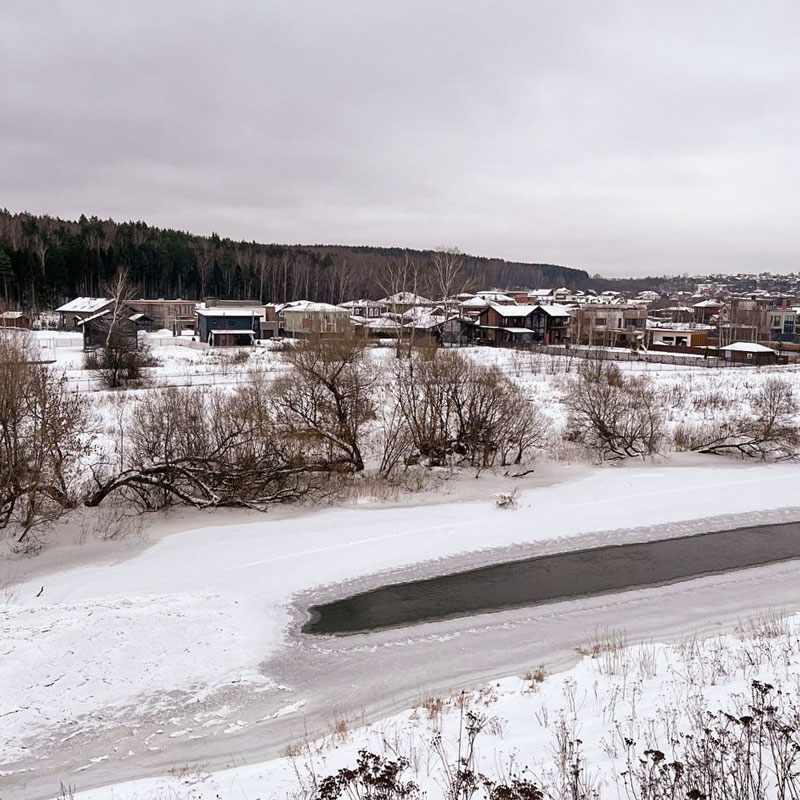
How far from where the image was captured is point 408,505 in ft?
60.2

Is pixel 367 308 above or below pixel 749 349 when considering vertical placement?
above

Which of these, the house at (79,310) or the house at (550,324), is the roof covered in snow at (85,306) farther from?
the house at (550,324)

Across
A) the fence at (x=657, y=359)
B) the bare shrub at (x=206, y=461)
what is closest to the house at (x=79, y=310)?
the fence at (x=657, y=359)

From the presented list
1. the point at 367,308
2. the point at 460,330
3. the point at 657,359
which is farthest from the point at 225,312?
the point at 657,359

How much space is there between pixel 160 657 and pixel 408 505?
9.23 m

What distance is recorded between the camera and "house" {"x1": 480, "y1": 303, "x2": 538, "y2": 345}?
6162cm

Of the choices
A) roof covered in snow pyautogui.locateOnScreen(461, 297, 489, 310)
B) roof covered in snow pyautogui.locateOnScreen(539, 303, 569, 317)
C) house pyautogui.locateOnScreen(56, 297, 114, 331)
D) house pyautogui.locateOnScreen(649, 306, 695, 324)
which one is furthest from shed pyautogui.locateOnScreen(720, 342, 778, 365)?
house pyautogui.locateOnScreen(56, 297, 114, 331)

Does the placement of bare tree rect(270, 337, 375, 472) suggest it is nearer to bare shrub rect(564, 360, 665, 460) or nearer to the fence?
bare shrub rect(564, 360, 665, 460)

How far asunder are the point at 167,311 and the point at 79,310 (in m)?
12.9

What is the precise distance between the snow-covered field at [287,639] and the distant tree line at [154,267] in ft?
212

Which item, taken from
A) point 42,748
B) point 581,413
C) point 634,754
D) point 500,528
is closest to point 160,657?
point 42,748

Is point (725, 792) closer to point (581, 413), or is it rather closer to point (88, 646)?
point (88, 646)

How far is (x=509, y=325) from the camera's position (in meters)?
62.4

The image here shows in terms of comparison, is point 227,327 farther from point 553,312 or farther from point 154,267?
point 154,267
